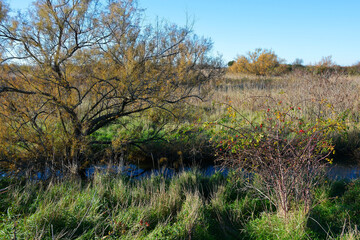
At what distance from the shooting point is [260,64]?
1075 inches

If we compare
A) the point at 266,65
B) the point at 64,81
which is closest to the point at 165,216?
the point at 64,81

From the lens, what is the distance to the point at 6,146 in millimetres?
6086

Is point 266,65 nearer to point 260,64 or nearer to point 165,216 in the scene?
point 260,64

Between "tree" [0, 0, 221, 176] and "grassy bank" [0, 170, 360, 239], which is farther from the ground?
"tree" [0, 0, 221, 176]

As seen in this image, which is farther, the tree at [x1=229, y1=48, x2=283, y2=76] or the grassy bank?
the tree at [x1=229, y1=48, x2=283, y2=76]

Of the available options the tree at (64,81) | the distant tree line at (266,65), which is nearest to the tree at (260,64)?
the distant tree line at (266,65)

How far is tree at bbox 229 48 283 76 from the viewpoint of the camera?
26688mm

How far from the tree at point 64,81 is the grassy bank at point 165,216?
1588mm

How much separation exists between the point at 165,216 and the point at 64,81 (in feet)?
12.9

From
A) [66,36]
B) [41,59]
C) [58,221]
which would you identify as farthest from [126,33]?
[58,221]

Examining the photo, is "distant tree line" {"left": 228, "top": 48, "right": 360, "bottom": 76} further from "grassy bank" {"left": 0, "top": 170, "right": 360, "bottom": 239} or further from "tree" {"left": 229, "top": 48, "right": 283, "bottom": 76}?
"grassy bank" {"left": 0, "top": 170, "right": 360, "bottom": 239}

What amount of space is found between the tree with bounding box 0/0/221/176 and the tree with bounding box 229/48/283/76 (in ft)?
68.2

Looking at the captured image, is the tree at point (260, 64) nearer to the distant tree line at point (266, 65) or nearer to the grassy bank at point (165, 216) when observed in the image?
the distant tree line at point (266, 65)

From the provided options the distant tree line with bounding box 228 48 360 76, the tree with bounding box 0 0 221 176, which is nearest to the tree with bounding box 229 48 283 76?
the distant tree line with bounding box 228 48 360 76
